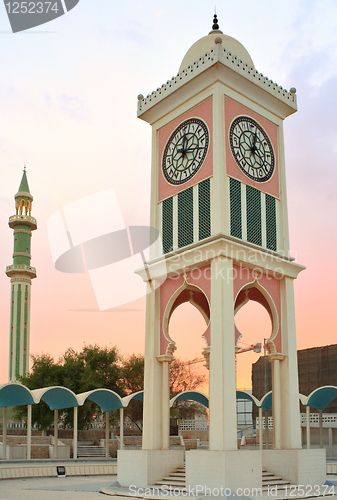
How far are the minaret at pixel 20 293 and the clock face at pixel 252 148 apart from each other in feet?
117

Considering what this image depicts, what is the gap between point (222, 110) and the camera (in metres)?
18.1

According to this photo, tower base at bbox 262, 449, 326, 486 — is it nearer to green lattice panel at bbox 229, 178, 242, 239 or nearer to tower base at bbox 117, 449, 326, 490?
tower base at bbox 117, 449, 326, 490

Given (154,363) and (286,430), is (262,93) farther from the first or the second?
(286,430)

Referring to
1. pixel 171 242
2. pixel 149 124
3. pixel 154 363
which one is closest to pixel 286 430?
pixel 154 363

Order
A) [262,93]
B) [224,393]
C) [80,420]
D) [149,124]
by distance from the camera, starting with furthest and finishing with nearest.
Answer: [80,420]
[149,124]
[262,93]
[224,393]

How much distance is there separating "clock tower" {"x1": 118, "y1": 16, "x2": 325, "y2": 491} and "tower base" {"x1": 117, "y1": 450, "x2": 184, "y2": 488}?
0.11 ft

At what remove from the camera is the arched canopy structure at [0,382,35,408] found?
81.4 ft

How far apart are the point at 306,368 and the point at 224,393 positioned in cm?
3800

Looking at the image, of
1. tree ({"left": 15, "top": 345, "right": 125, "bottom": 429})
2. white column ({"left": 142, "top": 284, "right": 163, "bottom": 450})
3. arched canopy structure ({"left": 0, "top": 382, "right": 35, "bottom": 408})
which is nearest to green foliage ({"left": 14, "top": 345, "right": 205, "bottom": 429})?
tree ({"left": 15, "top": 345, "right": 125, "bottom": 429})

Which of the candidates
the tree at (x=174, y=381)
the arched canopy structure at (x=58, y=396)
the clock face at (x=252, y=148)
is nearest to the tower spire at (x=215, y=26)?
the clock face at (x=252, y=148)

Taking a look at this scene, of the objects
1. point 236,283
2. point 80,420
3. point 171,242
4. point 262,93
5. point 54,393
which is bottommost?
point 80,420

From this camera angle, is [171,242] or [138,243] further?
[138,243]

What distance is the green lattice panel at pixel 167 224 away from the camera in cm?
1912

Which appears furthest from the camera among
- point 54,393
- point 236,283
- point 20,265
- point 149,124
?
point 20,265
